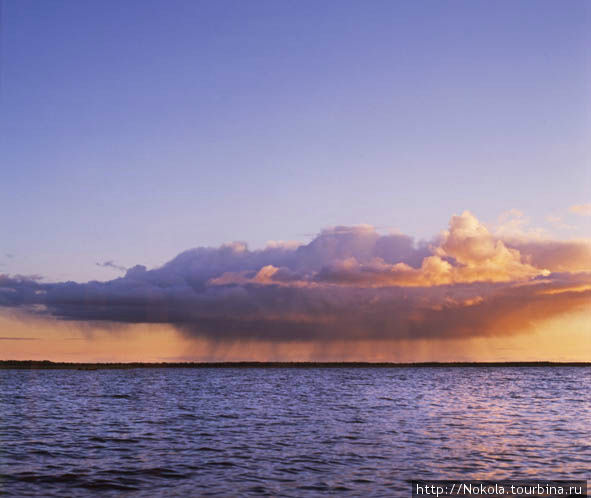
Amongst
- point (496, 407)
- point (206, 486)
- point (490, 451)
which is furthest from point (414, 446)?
point (496, 407)

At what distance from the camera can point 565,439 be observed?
3164 centimetres

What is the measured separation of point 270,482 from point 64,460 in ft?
34.7

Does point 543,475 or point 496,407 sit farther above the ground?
point 543,475

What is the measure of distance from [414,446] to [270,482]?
1058cm

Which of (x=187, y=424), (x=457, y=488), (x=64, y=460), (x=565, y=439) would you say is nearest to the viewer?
(x=457, y=488)

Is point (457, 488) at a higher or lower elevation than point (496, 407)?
higher

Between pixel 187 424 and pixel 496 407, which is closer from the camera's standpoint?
pixel 187 424

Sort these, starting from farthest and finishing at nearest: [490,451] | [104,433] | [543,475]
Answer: [104,433], [490,451], [543,475]

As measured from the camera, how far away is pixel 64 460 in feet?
84.8

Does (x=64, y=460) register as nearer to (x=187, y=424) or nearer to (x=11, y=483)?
(x=11, y=483)

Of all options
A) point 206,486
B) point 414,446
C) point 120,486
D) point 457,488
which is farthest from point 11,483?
point 414,446

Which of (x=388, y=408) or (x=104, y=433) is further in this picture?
(x=388, y=408)

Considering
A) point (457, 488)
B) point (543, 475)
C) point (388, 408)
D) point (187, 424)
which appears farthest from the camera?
point (388, 408)

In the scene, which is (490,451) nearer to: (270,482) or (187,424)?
(270,482)
